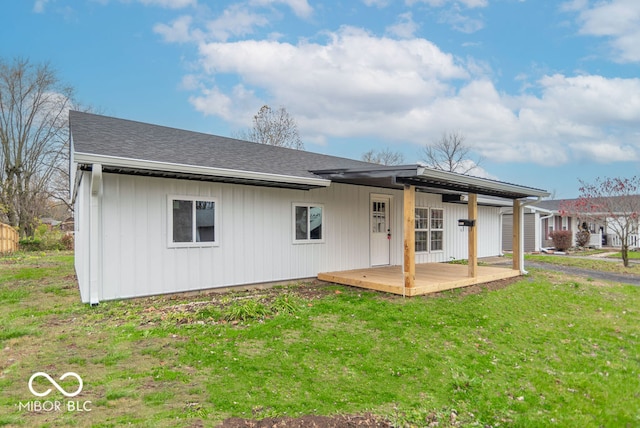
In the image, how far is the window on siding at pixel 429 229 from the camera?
12.0 metres

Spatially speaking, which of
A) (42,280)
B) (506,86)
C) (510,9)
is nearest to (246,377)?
(42,280)

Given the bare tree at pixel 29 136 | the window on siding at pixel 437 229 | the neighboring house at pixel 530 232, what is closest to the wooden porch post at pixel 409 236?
the window on siding at pixel 437 229

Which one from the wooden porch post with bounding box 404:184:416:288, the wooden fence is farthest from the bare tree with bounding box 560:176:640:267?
the wooden fence

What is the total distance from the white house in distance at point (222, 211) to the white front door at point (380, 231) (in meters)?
Answer: 0.03

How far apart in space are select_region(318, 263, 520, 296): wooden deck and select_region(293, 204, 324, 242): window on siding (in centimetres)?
93

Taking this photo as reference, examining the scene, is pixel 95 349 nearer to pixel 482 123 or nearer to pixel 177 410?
pixel 177 410

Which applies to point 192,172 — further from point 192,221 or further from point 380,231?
point 380,231

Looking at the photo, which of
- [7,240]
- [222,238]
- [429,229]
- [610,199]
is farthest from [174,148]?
[610,199]

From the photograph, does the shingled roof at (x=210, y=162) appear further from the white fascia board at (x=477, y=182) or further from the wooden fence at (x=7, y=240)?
the wooden fence at (x=7, y=240)

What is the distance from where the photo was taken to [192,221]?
7.06m

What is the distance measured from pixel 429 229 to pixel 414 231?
12.5ft

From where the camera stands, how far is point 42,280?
9.45m

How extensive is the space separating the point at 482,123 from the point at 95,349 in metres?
25.9

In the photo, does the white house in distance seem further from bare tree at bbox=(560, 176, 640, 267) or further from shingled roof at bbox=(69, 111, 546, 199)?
bare tree at bbox=(560, 176, 640, 267)
